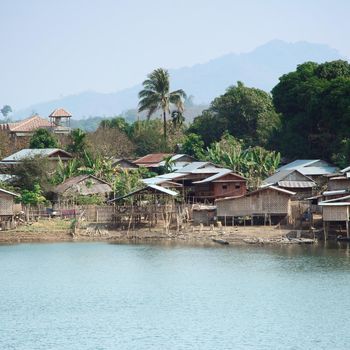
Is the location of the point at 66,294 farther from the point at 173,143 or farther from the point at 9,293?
the point at 173,143

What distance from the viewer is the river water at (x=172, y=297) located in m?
29.0

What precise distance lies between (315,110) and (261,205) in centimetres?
1167

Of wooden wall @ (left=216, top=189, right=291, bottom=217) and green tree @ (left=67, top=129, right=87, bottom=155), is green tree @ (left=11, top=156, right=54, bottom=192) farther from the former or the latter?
wooden wall @ (left=216, top=189, right=291, bottom=217)

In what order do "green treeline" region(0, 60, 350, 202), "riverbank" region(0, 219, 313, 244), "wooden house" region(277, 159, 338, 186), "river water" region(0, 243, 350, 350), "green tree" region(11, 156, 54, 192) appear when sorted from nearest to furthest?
"river water" region(0, 243, 350, 350) < "riverbank" region(0, 219, 313, 244) < "green tree" region(11, 156, 54, 192) < "wooden house" region(277, 159, 338, 186) < "green treeline" region(0, 60, 350, 202)

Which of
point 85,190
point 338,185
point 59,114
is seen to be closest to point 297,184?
point 338,185

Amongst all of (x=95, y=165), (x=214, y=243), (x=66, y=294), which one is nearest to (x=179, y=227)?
(x=214, y=243)

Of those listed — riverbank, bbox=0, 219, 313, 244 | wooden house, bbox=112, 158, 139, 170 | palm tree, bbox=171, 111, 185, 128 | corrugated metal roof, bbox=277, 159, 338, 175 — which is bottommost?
riverbank, bbox=0, 219, 313, 244

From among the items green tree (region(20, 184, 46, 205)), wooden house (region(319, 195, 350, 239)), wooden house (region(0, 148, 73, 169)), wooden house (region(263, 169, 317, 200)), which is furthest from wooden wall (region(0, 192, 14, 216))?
wooden house (region(319, 195, 350, 239))

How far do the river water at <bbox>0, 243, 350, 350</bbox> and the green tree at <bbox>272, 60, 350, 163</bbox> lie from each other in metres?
14.2

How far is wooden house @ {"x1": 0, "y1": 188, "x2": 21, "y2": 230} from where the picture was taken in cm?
5028

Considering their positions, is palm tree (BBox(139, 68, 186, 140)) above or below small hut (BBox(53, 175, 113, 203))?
above

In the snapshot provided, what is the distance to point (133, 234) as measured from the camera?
165ft

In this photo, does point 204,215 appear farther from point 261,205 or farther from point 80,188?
point 80,188

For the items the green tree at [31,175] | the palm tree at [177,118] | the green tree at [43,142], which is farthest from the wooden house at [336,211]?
the palm tree at [177,118]
